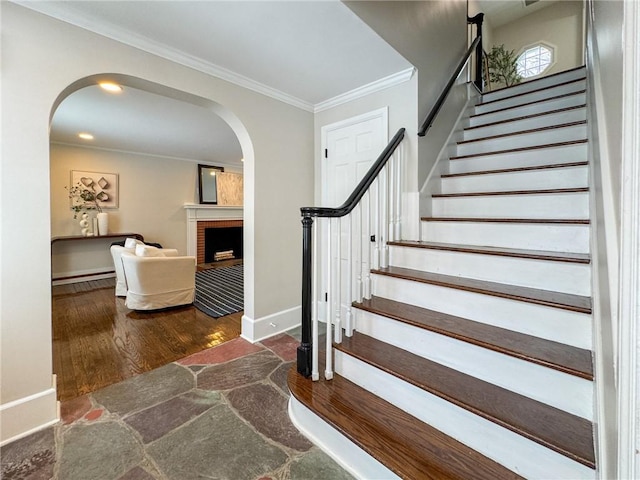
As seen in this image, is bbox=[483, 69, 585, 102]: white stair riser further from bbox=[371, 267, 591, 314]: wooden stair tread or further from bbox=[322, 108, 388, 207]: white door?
bbox=[371, 267, 591, 314]: wooden stair tread

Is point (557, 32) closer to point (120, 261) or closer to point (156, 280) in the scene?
point (156, 280)

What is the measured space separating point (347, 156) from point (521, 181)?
1538mm

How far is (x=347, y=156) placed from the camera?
9.52 feet

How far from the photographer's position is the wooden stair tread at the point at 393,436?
3.62 ft

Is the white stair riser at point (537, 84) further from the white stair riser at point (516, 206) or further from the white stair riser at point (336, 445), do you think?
the white stair riser at point (336, 445)

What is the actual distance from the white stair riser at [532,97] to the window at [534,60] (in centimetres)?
286

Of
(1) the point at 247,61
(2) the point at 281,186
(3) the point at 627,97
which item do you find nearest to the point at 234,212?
(2) the point at 281,186

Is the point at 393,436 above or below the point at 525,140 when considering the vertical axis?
below

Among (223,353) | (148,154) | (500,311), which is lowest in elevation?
(223,353)

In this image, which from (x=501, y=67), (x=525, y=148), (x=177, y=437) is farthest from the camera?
(x=501, y=67)

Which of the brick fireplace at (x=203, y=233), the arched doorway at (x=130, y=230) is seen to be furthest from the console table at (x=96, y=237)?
the brick fireplace at (x=203, y=233)

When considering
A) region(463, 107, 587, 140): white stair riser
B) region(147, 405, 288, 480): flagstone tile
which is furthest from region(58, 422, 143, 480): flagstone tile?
region(463, 107, 587, 140): white stair riser

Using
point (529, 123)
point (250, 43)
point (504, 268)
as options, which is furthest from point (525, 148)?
point (250, 43)

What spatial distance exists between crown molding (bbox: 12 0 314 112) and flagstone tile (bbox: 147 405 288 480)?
8.18 ft
